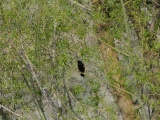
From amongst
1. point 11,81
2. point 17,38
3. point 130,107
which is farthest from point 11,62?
point 130,107

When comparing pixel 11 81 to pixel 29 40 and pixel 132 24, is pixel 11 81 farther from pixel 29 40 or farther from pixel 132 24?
pixel 132 24

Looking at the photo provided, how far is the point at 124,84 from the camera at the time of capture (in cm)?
956

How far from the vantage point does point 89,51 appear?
9.58 metres

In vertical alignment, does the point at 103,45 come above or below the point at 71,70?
above

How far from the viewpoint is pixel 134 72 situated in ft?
28.0

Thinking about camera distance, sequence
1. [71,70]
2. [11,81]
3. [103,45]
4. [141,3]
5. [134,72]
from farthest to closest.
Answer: [11,81] → [71,70] → [103,45] → [141,3] → [134,72]

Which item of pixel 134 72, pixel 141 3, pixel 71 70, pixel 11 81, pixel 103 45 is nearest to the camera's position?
pixel 134 72

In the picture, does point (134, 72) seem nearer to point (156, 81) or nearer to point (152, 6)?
point (156, 81)

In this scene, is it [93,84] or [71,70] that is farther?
[71,70]

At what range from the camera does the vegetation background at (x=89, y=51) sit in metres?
8.98

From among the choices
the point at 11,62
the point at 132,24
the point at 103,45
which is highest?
the point at 132,24

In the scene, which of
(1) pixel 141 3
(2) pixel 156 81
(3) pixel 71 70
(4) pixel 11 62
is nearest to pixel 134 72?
(2) pixel 156 81

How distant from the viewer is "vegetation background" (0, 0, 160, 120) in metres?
8.98

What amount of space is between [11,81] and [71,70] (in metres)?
1.78
